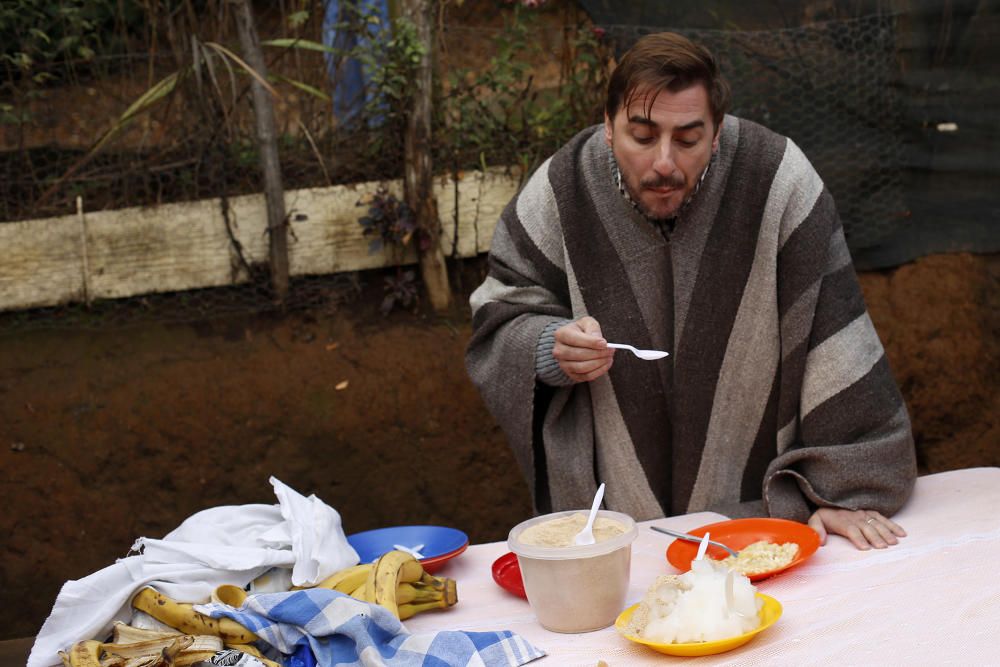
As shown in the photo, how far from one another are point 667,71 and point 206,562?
1.43 meters

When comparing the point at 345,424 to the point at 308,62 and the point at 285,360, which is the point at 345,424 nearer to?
the point at 285,360

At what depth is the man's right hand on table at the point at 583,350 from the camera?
93.6 inches

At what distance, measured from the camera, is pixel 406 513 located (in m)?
4.27

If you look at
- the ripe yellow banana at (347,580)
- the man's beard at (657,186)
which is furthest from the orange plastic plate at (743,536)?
the man's beard at (657,186)

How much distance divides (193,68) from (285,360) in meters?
1.19

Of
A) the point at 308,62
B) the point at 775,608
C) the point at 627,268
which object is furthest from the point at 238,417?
the point at 775,608

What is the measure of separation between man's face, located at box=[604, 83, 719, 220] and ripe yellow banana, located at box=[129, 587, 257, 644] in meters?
1.35

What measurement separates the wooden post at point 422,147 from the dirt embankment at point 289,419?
1.19 feet

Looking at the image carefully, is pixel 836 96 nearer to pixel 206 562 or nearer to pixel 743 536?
pixel 743 536

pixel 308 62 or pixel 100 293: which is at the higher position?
pixel 308 62

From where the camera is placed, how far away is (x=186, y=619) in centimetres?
189

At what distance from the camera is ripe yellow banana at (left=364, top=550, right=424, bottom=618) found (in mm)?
1965

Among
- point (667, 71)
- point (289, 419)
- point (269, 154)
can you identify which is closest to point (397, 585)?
point (667, 71)

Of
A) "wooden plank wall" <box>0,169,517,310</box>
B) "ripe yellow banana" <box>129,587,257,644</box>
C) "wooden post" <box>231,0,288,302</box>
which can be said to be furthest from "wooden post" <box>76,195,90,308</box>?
"ripe yellow banana" <box>129,587,257,644</box>
